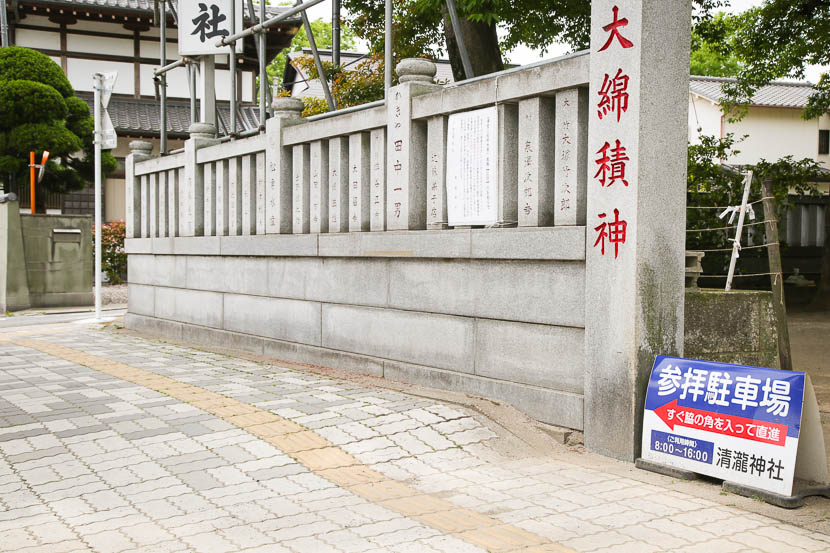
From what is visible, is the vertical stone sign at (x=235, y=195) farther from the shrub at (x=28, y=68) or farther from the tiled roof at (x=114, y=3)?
the tiled roof at (x=114, y=3)

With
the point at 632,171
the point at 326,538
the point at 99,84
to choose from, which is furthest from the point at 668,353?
the point at 99,84

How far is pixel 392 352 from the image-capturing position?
8.16 m

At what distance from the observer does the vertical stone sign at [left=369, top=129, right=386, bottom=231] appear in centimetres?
841

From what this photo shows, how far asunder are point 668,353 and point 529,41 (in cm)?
1013

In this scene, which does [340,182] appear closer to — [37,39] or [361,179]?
[361,179]

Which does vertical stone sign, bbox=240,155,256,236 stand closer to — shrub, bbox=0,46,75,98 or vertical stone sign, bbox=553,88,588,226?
vertical stone sign, bbox=553,88,588,226

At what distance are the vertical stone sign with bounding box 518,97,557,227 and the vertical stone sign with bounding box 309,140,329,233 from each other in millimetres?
3354

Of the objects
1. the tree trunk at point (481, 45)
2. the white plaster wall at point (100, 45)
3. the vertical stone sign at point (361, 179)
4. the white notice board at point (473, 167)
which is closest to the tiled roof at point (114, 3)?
the white plaster wall at point (100, 45)

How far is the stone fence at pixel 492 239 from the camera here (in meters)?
5.79

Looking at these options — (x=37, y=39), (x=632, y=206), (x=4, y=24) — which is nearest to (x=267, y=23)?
(x=632, y=206)

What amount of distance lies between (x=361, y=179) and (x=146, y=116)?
20.2 m

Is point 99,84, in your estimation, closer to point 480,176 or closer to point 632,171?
point 480,176

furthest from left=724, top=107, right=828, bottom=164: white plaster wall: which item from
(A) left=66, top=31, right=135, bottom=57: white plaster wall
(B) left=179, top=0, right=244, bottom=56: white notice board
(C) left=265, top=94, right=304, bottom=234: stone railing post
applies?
(C) left=265, top=94, right=304, bottom=234: stone railing post

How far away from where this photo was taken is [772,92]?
137 feet
